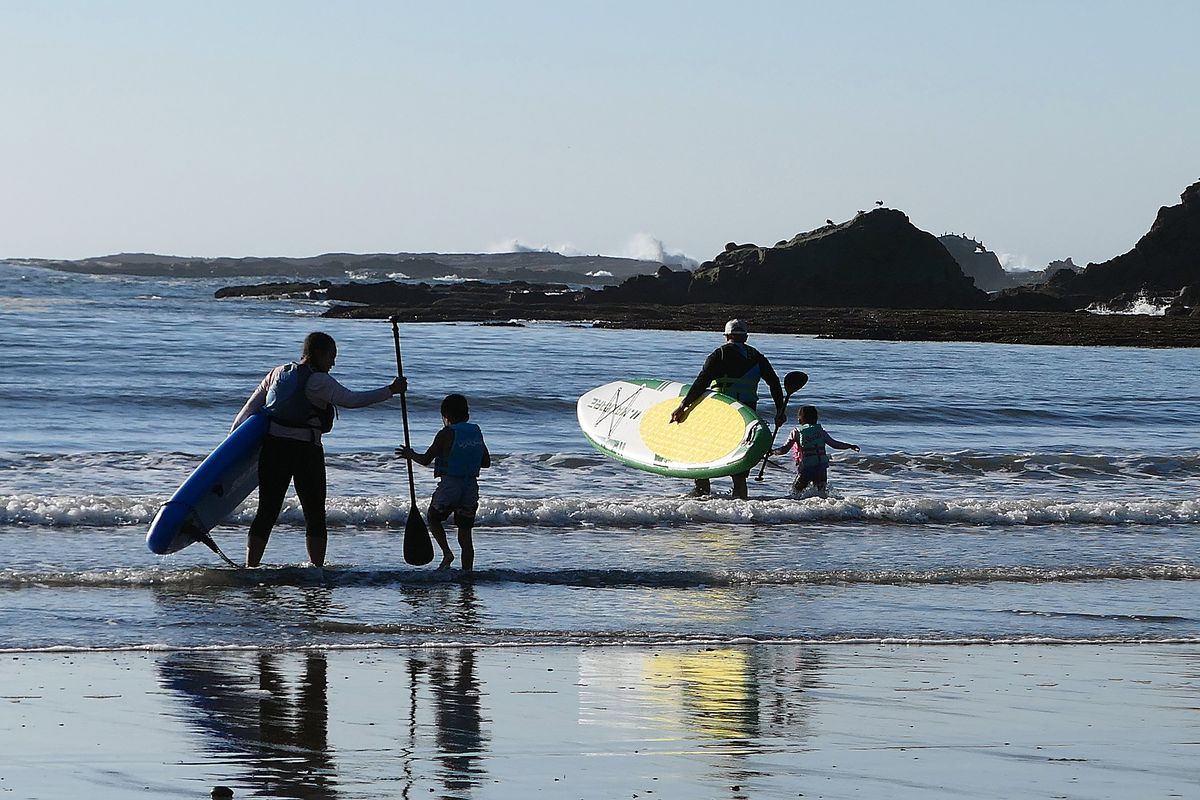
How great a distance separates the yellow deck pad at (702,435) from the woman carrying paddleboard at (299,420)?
18.6 feet

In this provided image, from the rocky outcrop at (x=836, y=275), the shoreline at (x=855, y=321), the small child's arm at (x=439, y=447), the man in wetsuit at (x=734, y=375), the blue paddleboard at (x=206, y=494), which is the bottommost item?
the blue paddleboard at (x=206, y=494)

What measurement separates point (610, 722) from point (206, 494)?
5203 mm

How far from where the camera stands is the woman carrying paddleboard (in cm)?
1023

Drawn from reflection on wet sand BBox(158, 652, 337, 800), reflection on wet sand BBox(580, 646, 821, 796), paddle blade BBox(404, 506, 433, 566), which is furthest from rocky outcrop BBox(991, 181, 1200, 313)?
reflection on wet sand BBox(158, 652, 337, 800)

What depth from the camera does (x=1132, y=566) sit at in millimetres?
11938

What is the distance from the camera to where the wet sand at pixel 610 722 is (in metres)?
5.56

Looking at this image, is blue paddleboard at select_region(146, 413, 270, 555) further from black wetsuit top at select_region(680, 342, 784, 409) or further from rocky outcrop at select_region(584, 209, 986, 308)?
rocky outcrop at select_region(584, 209, 986, 308)

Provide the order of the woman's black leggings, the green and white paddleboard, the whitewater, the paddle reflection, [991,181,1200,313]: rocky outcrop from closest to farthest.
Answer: the paddle reflection < the whitewater < the woman's black leggings < the green and white paddleboard < [991,181,1200,313]: rocky outcrop

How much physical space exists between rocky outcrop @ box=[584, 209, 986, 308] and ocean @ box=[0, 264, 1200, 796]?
56399 millimetres

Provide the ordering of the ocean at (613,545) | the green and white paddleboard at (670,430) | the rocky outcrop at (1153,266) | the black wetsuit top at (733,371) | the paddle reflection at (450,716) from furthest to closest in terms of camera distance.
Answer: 1. the rocky outcrop at (1153,266)
2. the black wetsuit top at (733,371)
3. the green and white paddleboard at (670,430)
4. the ocean at (613,545)
5. the paddle reflection at (450,716)

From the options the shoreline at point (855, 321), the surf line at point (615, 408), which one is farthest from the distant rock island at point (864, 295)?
the surf line at point (615, 408)

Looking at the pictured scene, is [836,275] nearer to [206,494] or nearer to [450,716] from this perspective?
[206,494]

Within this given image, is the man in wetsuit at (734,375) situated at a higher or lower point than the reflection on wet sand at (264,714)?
higher

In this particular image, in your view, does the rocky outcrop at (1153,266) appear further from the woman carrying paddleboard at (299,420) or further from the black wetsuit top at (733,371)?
the woman carrying paddleboard at (299,420)
